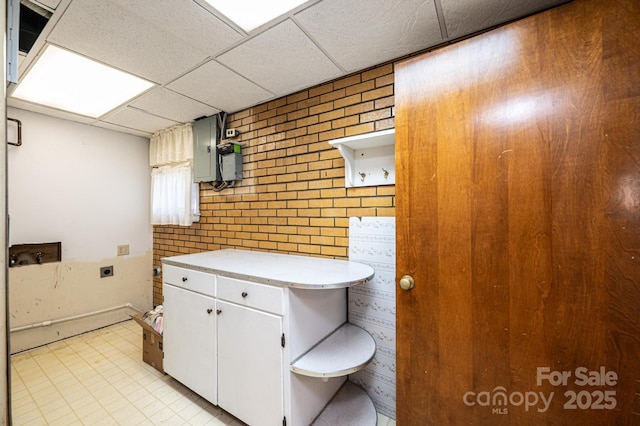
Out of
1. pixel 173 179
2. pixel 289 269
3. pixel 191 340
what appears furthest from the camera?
pixel 173 179

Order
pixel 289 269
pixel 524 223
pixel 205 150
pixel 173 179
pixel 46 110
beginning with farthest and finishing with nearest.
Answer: pixel 173 179
pixel 205 150
pixel 46 110
pixel 289 269
pixel 524 223


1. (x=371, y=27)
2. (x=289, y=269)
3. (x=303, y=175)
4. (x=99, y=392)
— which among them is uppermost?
(x=371, y=27)

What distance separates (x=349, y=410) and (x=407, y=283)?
1.04m

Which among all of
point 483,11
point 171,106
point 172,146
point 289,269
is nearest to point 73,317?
point 172,146

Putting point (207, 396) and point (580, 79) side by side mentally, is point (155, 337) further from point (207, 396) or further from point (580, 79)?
point (580, 79)

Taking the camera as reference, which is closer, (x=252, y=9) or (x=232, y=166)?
(x=252, y=9)

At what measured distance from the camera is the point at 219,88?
6.73 ft

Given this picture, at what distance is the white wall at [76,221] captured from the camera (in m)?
2.52

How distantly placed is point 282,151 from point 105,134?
254 cm

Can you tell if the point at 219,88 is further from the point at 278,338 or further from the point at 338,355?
the point at 338,355

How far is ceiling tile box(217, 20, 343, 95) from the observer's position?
1.45m

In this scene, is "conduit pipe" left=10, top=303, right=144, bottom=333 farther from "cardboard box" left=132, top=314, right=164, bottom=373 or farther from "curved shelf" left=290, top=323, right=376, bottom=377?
"curved shelf" left=290, top=323, right=376, bottom=377

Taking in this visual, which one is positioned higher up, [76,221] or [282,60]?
[282,60]

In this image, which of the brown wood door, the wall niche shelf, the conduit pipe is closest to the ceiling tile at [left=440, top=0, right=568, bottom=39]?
the brown wood door
